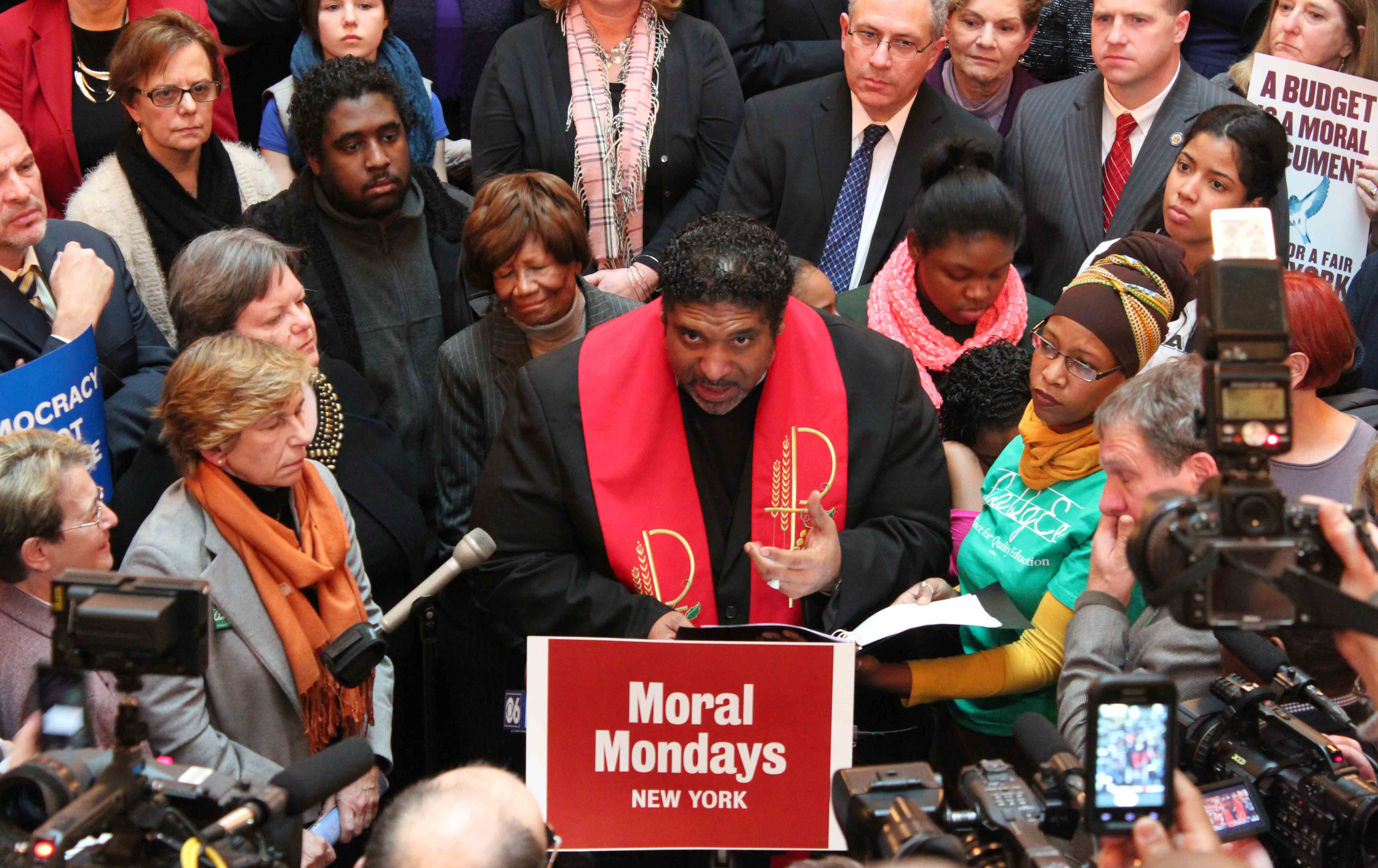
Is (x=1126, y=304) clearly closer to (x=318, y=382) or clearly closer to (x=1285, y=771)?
(x=1285, y=771)

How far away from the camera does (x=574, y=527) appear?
3.64 metres

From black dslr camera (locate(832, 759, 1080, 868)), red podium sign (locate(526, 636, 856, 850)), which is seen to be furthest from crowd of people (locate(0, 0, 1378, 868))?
black dslr camera (locate(832, 759, 1080, 868))

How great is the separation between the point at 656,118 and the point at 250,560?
2.56m

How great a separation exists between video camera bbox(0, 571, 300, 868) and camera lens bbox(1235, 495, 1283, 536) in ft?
4.98

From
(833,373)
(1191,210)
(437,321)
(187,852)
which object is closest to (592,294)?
(437,321)

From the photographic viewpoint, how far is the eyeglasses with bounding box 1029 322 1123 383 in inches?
141

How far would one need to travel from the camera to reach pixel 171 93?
474 cm

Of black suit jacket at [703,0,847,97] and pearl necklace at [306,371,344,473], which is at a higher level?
black suit jacket at [703,0,847,97]

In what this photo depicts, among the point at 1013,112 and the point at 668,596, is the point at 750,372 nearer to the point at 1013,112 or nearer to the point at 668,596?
the point at 668,596

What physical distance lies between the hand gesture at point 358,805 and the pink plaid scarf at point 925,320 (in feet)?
6.31

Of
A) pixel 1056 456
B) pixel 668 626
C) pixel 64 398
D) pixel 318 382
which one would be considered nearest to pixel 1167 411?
pixel 1056 456

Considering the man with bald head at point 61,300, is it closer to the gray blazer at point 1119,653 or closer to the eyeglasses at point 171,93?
the eyeglasses at point 171,93

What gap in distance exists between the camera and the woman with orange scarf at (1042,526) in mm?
3389

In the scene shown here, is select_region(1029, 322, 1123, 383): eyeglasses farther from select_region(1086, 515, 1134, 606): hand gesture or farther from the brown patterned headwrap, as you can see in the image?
select_region(1086, 515, 1134, 606): hand gesture
